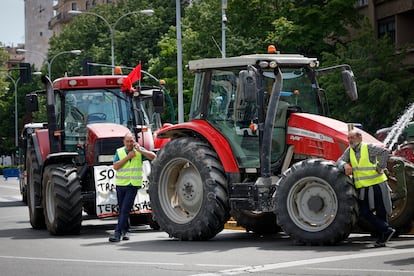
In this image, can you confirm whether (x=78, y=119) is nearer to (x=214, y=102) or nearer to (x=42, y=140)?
(x=42, y=140)

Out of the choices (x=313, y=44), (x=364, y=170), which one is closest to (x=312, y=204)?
(x=364, y=170)

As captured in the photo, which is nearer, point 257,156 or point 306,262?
point 306,262

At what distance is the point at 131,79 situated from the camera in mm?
19797

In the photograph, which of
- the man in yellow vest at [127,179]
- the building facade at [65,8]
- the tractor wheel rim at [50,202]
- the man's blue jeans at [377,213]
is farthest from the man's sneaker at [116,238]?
the building facade at [65,8]

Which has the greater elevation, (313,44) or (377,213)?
(313,44)

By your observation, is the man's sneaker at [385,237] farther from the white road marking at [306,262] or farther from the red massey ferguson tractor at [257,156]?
the red massey ferguson tractor at [257,156]

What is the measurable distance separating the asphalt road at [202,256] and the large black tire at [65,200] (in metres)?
0.29

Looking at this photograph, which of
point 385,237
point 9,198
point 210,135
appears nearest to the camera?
point 385,237

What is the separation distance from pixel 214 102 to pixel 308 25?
26184 mm

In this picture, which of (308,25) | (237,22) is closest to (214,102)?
(308,25)

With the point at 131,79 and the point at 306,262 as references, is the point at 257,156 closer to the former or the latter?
the point at 306,262

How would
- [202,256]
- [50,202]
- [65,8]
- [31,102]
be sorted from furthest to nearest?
[65,8] → [31,102] → [50,202] → [202,256]

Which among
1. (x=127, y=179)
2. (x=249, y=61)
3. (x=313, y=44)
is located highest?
(x=313, y=44)

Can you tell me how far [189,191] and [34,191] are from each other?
16.0 feet
